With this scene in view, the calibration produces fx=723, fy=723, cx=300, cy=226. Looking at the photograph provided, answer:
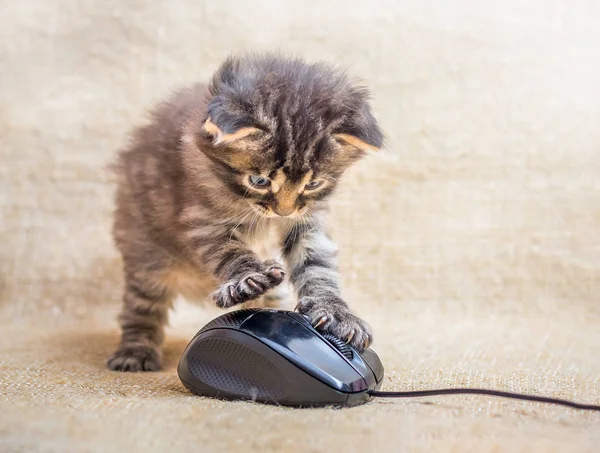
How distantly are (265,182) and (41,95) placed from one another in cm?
137

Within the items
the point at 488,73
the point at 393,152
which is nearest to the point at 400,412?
the point at 393,152

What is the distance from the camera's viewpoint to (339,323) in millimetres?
1464

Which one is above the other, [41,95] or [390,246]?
[41,95]

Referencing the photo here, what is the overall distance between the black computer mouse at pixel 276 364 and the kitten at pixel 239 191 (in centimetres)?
11

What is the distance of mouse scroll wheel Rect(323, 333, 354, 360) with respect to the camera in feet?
4.33

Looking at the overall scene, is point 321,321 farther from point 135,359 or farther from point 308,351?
point 135,359

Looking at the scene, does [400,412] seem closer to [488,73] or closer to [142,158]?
[142,158]

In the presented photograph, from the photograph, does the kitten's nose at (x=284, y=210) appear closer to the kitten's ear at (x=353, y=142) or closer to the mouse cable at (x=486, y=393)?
the kitten's ear at (x=353, y=142)

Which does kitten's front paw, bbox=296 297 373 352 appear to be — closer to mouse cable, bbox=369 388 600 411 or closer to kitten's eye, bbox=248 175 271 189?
mouse cable, bbox=369 388 600 411

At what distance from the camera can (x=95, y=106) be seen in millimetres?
2600

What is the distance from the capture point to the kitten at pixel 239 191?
4.86 ft

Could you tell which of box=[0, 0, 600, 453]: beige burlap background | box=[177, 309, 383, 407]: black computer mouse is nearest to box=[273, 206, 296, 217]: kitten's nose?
box=[177, 309, 383, 407]: black computer mouse

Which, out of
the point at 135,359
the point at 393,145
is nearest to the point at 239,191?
the point at 135,359

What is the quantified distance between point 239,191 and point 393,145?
3.69ft
